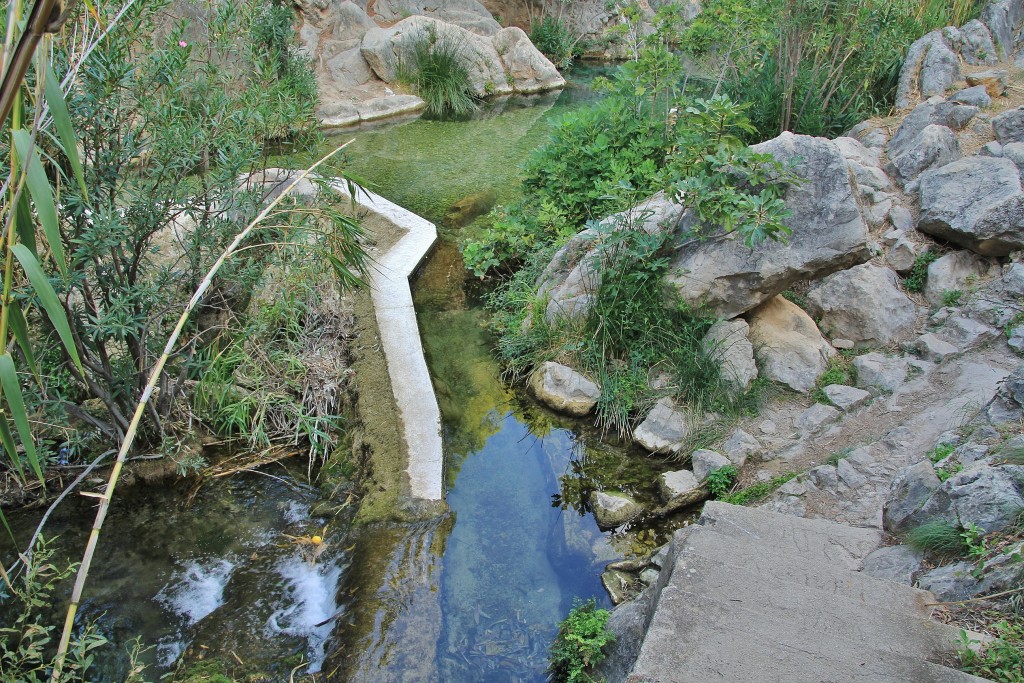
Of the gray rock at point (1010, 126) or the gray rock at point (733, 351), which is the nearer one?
the gray rock at point (733, 351)

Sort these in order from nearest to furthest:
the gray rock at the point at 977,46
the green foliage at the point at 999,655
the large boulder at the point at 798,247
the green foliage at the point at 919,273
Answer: the green foliage at the point at 999,655
the large boulder at the point at 798,247
the green foliage at the point at 919,273
the gray rock at the point at 977,46

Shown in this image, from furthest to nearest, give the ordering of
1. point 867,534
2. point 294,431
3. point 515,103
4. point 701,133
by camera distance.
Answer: point 515,103 → point 701,133 → point 294,431 → point 867,534

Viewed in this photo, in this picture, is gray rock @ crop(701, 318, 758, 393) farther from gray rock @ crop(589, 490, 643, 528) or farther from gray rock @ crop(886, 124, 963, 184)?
gray rock @ crop(886, 124, 963, 184)

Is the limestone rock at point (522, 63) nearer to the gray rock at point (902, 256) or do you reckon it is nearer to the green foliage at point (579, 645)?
the gray rock at point (902, 256)

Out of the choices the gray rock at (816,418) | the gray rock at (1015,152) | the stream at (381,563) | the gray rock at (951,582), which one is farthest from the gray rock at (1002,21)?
the gray rock at (951,582)

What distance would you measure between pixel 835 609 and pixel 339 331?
12.0 feet

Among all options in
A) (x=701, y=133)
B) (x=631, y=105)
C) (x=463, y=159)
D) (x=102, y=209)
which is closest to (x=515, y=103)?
(x=463, y=159)

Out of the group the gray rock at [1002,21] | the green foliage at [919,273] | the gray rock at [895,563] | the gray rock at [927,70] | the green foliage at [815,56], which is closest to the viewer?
the gray rock at [895,563]

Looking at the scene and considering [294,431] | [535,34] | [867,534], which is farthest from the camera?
[535,34]

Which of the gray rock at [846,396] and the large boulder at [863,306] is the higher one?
the large boulder at [863,306]

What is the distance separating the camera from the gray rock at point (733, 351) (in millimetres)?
4840

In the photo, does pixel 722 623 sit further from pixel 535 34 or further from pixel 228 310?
pixel 535 34

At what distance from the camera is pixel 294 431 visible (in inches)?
180

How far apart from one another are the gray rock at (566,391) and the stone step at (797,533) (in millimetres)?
1775
